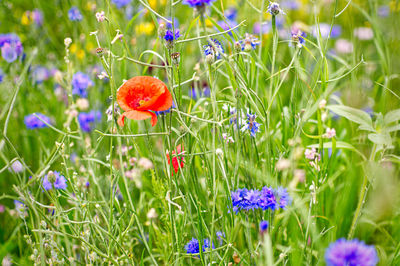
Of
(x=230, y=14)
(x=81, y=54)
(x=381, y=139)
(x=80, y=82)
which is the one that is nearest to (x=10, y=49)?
(x=80, y=82)

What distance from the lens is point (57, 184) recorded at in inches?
42.3

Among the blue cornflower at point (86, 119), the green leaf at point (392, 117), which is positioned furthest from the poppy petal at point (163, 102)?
the blue cornflower at point (86, 119)

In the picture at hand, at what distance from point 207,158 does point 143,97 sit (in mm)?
232

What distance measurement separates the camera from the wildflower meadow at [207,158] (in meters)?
0.81

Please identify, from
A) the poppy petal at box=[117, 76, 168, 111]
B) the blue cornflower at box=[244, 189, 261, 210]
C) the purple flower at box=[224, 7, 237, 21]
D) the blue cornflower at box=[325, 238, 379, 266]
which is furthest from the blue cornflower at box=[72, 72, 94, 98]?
the blue cornflower at box=[325, 238, 379, 266]

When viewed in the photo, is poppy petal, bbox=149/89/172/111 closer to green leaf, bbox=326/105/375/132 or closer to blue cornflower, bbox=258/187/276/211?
blue cornflower, bbox=258/187/276/211

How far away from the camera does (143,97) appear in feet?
2.83

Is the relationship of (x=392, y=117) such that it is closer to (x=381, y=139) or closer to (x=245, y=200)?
(x=381, y=139)

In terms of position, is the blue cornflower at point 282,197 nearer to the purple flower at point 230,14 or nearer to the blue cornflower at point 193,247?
the blue cornflower at point 193,247

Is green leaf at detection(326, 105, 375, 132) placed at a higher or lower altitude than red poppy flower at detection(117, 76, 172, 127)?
lower

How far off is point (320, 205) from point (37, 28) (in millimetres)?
1823

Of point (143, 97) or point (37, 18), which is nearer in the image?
point (143, 97)

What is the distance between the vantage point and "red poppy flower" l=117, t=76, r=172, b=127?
80 centimetres

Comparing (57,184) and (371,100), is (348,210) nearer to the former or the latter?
(371,100)
